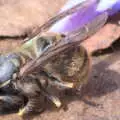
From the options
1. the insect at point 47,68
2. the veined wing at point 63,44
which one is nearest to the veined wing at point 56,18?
the insect at point 47,68

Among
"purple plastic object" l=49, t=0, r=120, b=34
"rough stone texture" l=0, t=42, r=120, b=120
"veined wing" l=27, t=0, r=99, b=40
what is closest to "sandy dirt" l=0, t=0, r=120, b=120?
"rough stone texture" l=0, t=42, r=120, b=120

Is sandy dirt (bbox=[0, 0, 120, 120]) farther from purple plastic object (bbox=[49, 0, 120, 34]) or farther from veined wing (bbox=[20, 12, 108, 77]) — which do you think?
veined wing (bbox=[20, 12, 108, 77])

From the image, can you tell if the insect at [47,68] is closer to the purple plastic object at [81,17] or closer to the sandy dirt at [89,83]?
the sandy dirt at [89,83]

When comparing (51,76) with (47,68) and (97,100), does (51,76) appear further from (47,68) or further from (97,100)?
(97,100)

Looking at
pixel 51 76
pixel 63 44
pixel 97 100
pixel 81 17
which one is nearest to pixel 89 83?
pixel 97 100

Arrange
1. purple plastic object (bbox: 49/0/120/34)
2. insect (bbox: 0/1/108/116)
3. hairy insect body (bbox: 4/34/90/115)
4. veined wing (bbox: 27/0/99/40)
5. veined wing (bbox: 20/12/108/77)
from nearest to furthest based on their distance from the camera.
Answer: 1. veined wing (bbox: 20/12/108/77)
2. insect (bbox: 0/1/108/116)
3. hairy insect body (bbox: 4/34/90/115)
4. veined wing (bbox: 27/0/99/40)
5. purple plastic object (bbox: 49/0/120/34)

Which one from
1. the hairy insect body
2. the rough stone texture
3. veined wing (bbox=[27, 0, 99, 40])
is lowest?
the rough stone texture

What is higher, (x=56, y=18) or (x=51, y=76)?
(x=56, y=18)

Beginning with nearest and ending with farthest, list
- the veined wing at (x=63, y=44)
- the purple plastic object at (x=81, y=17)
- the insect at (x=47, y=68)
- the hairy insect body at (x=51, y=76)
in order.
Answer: the veined wing at (x=63, y=44) → the insect at (x=47, y=68) → the hairy insect body at (x=51, y=76) → the purple plastic object at (x=81, y=17)

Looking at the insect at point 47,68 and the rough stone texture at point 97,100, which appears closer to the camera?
the insect at point 47,68
